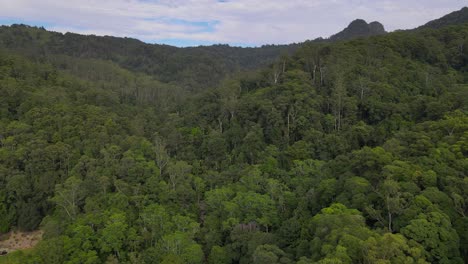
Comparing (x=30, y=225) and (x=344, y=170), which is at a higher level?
(x=344, y=170)

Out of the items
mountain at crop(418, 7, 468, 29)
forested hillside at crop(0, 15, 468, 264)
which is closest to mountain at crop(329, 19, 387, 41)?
mountain at crop(418, 7, 468, 29)

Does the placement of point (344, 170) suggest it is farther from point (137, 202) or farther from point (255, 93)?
point (255, 93)

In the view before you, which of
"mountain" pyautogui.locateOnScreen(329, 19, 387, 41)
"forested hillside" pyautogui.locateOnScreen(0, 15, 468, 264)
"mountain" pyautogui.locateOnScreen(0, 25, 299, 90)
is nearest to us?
"forested hillside" pyautogui.locateOnScreen(0, 15, 468, 264)

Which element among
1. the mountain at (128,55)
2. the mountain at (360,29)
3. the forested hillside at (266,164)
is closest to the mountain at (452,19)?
the mountain at (360,29)

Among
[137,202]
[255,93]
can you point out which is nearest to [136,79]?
[255,93]

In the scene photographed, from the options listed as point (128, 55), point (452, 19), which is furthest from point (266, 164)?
point (128, 55)

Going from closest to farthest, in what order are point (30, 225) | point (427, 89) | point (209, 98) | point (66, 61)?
1. point (30, 225)
2. point (427, 89)
3. point (209, 98)
4. point (66, 61)

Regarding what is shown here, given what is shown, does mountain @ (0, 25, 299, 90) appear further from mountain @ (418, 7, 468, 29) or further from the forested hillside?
the forested hillside

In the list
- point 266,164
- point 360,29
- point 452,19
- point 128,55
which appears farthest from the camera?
point 128,55

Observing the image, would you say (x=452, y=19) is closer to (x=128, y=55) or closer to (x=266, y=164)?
(x=266, y=164)
